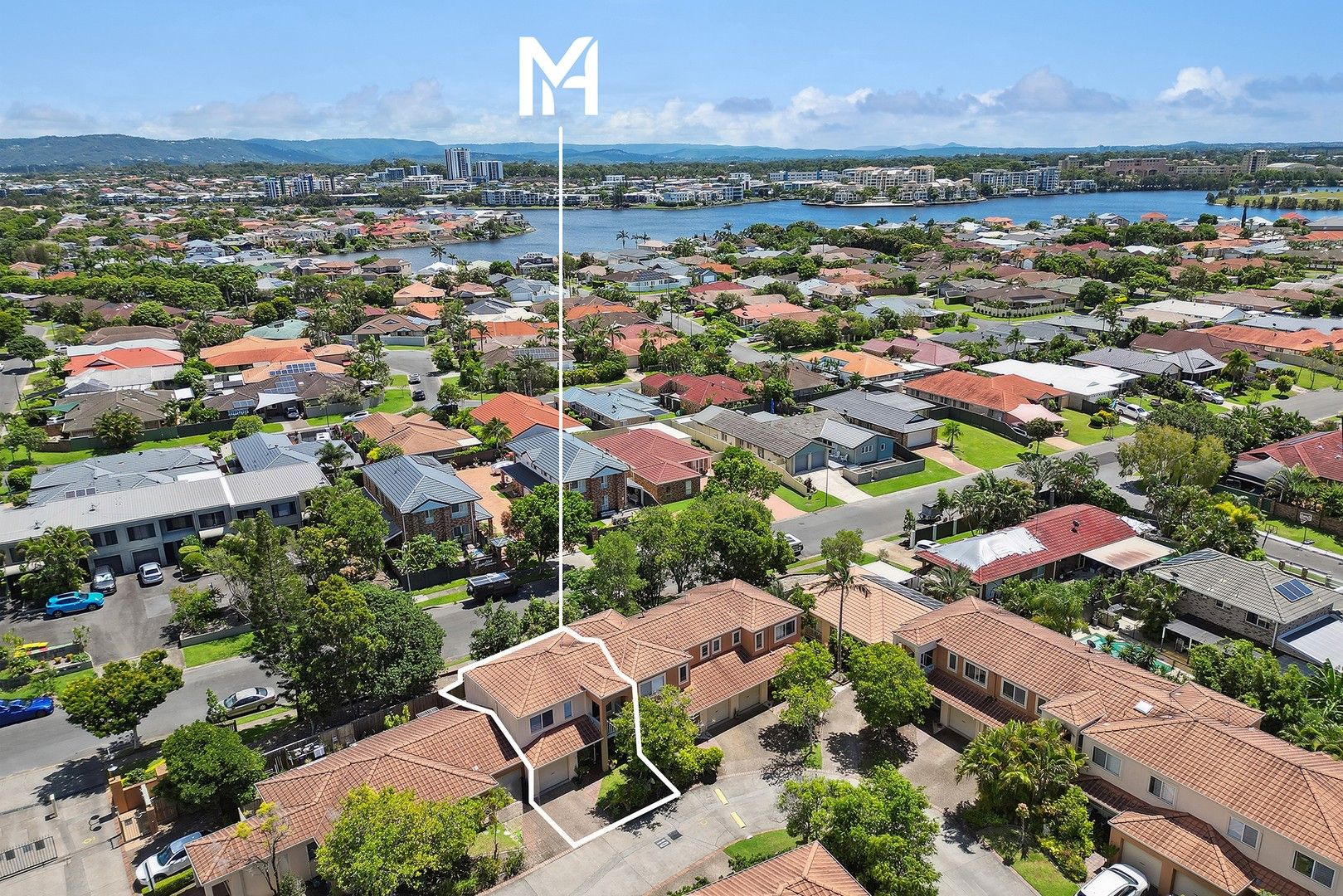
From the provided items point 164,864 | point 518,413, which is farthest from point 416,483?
point 164,864

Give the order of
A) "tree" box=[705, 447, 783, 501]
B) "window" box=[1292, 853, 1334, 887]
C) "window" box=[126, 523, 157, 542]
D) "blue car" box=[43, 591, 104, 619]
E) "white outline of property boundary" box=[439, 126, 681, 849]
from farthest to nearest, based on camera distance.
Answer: "tree" box=[705, 447, 783, 501] < "window" box=[126, 523, 157, 542] < "blue car" box=[43, 591, 104, 619] < "window" box=[1292, 853, 1334, 887] < "white outline of property boundary" box=[439, 126, 681, 849]

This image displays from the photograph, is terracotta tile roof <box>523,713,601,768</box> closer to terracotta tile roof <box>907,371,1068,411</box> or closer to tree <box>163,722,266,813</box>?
tree <box>163,722,266,813</box>

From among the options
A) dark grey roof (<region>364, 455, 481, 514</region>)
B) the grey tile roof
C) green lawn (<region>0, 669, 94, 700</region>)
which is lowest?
green lawn (<region>0, 669, 94, 700</region>)

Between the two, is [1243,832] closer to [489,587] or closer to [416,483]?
[489,587]

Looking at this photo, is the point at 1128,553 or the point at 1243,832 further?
the point at 1128,553

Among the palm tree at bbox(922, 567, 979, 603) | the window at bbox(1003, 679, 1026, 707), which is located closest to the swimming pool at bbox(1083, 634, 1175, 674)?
the palm tree at bbox(922, 567, 979, 603)

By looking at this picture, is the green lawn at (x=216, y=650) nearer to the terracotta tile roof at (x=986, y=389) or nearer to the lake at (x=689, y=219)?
the terracotta tile roof at (x=986, y=389)

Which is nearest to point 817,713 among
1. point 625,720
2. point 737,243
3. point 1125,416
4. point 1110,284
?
point 625,720
